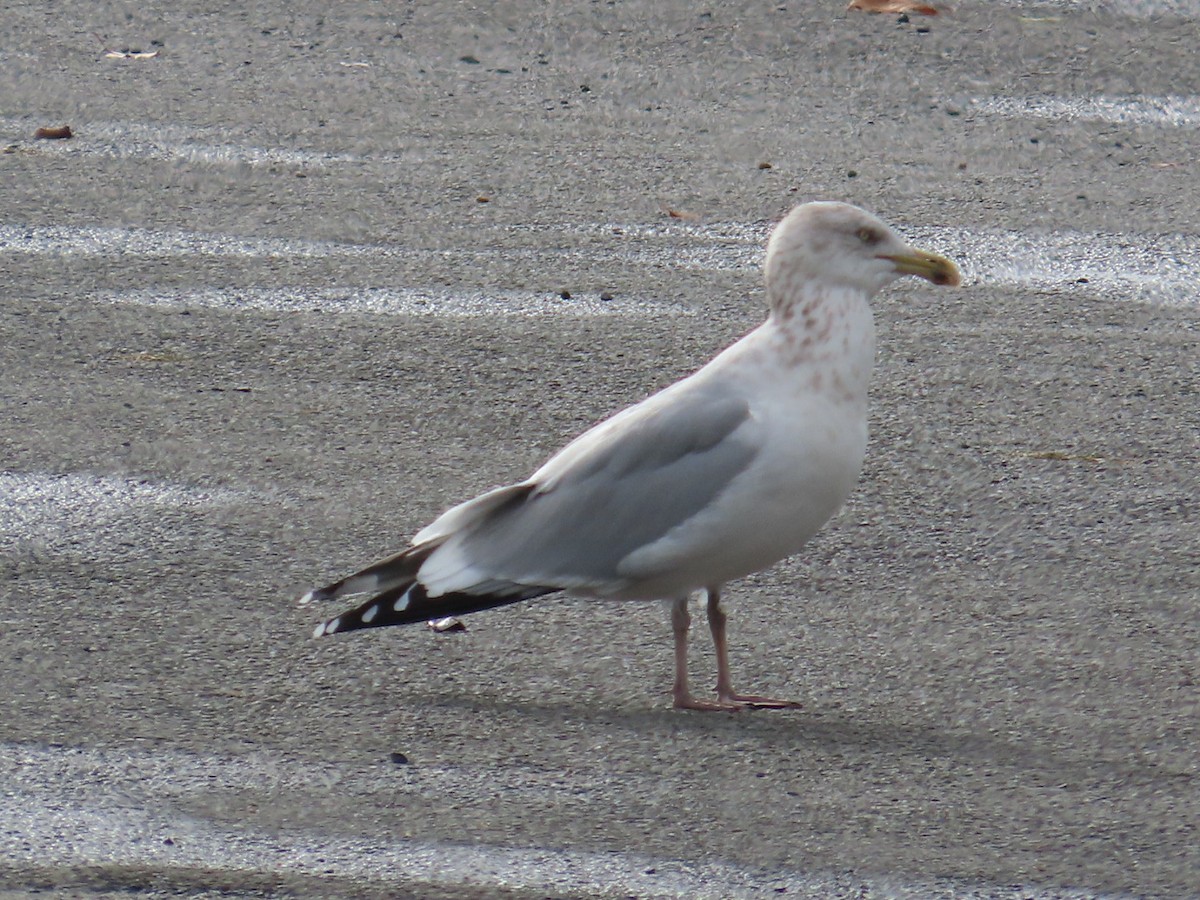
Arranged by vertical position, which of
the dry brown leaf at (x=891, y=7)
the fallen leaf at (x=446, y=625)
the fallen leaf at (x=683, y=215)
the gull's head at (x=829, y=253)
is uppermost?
the dry brown leaf at (x=891, y=7)

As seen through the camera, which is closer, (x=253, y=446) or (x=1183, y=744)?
(x=1183, y=744)

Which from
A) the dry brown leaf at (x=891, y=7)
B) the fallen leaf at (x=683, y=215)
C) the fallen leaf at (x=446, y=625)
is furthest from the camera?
the dry brown leaf at (x=891, y=7)

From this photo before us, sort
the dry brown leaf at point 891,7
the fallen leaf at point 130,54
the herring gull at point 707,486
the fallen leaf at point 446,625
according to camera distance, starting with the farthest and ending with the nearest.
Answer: the dry brown leaf at point 891,7 < the fallen leaf at point 130,54 < the fallen leaf at point 446,625 < the herring gull at point 707,486

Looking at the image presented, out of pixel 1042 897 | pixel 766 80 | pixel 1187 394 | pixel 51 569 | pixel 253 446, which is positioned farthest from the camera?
pixel 766 80

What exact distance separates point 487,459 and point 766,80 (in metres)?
3.75

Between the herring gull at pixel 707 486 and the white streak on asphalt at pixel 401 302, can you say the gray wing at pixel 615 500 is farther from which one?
the white streak on asphalt at pixel 401 302

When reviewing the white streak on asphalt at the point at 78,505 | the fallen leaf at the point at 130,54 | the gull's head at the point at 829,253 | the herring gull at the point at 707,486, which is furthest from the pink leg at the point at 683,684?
the fallen leaf at the point at 130,54

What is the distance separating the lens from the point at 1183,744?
4.32 m

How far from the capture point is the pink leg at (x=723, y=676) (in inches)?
177

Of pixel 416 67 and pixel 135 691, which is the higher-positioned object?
pixel 416 67

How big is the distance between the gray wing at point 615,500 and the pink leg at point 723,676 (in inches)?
8.9

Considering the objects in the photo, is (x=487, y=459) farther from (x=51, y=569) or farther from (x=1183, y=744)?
(x=1183, y=744)

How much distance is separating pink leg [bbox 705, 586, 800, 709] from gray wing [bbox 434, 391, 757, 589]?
0.23 meters

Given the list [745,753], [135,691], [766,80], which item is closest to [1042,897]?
[745,753]
